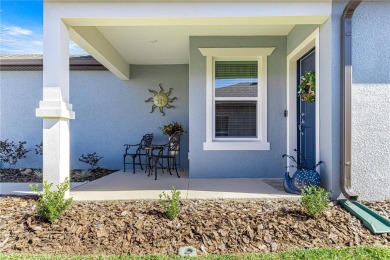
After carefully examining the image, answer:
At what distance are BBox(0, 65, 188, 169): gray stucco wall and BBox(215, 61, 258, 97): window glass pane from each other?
6.92ft

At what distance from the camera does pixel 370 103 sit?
12.1 ft

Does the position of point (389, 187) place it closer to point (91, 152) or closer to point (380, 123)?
point (380, 123)

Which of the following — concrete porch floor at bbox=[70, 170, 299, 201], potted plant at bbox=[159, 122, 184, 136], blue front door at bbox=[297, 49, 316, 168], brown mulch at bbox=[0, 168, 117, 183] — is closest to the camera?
concrete porch floor at bbox=[70, 170, 299, 201]

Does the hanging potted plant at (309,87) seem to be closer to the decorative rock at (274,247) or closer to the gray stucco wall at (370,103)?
the gray stucco wall at (370,103)

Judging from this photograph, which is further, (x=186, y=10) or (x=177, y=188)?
(x=177, y=188)

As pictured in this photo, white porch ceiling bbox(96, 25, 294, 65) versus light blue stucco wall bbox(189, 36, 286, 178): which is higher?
white porch ceiling bbox(96, 25, 294, 65)

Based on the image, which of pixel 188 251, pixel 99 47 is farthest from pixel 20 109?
pixel 188 251

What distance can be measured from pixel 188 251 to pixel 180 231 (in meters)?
0.29

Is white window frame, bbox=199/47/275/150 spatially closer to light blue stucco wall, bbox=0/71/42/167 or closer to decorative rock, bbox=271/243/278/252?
decorative rock, bbox=271/243/278/252

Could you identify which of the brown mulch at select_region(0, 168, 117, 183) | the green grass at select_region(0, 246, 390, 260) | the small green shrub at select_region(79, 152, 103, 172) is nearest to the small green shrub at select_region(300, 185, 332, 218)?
the green grass at select_region(0, 246, 390, 260)

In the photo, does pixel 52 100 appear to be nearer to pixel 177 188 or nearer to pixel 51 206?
pixel 51 206

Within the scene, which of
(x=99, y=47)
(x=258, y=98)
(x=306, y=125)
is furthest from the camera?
(x=258, y=98)

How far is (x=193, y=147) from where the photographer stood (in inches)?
212

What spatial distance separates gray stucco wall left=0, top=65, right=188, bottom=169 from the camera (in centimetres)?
742
